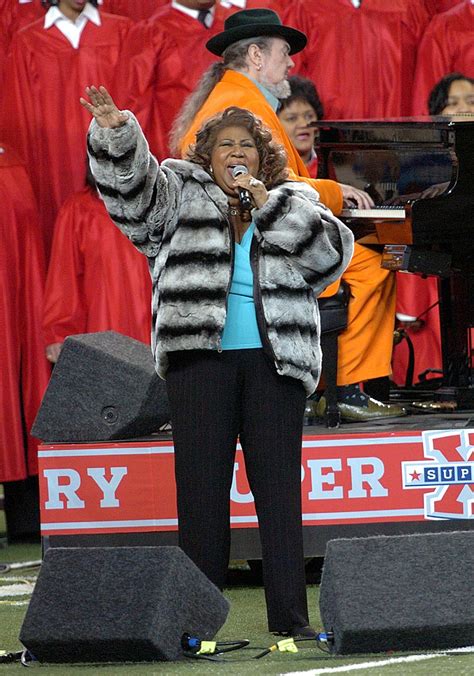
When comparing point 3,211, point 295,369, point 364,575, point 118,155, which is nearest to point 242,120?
point 118,155

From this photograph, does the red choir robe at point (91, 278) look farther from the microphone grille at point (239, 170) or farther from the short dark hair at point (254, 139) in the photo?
the microphone grille at point (239, 170)

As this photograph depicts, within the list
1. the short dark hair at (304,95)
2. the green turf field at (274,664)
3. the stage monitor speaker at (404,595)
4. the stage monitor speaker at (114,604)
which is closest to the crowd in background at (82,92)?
the short dark hair at (304,95)

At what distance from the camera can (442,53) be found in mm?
8398

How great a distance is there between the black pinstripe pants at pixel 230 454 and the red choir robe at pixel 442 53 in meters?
4.47

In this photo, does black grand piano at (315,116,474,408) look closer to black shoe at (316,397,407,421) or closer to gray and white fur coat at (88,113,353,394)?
black shoe at (316,397,407,421)

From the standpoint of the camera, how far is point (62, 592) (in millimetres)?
3789

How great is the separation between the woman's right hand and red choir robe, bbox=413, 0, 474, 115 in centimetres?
457

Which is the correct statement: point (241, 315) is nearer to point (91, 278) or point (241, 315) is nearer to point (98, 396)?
point (98, 396)

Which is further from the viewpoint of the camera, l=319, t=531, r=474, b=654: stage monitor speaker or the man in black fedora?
the man in black fedora

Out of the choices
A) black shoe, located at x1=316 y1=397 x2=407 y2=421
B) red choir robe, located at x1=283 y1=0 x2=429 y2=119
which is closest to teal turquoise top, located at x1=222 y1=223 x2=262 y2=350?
black shoe, located at x1=316 y1=397 x2=407 y2=421

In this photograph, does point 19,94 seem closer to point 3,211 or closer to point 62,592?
point 3,211

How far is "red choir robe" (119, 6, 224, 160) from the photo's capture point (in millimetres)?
7862

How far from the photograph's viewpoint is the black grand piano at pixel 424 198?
605cm

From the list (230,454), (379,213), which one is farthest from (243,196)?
(379,213)
